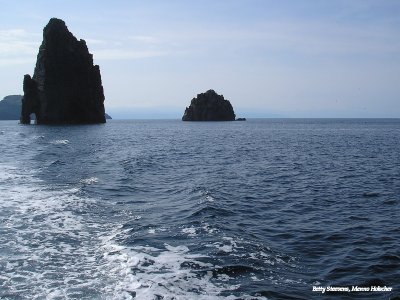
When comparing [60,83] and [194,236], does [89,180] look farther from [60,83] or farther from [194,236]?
[60,83]

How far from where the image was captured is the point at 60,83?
148 m

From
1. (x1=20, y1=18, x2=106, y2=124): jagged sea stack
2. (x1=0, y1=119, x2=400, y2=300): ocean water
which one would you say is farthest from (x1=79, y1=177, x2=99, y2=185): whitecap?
(x1=20, y1=18, x2=106, y2=124): jagged sea stack

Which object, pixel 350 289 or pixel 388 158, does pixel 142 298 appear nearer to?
pixel 350 289

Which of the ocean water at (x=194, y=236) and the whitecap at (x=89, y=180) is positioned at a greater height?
the whitecap at (x=89, y=180)

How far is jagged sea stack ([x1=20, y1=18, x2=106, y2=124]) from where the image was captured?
472 feet

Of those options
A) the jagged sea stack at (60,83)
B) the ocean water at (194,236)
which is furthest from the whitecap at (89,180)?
the jagged sea stack at (60,83)

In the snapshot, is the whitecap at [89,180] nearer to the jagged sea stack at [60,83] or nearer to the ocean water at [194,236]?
the ocean water at [194,236]

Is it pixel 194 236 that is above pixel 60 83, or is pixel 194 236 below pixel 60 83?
below

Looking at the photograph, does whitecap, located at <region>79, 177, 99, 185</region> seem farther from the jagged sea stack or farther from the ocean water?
the jagged sea stack

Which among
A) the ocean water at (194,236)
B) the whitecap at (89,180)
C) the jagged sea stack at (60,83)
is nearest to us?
the ocean water at (194,236)

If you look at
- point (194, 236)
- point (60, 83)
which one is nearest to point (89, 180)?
point (194, 236)

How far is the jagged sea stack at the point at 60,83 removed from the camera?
472ft

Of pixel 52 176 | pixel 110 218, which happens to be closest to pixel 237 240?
pixel 110 218

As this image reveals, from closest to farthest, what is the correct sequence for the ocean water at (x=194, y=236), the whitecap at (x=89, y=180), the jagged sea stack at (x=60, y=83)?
1. the ocean water at (x=194, y=236)
2. the whitecap at (x=89, y=180)
3. the jagged sea stack at (x=60, y=83)
